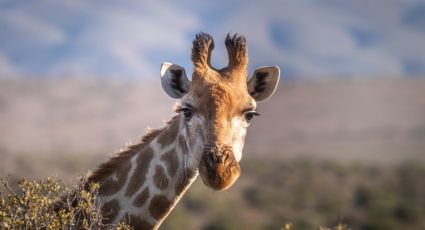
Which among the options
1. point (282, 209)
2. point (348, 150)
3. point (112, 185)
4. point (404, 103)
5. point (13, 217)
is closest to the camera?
point (13, 217)

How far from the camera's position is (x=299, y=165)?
6059 centimetres

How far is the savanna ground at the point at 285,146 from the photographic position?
35.1 meters

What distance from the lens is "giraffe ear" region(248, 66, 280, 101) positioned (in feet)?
29.3

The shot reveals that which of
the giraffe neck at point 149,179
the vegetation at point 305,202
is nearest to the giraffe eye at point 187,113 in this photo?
the giraffe neck at point 149,179

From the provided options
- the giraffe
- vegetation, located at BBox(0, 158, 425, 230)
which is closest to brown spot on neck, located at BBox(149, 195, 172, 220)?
the giraffe

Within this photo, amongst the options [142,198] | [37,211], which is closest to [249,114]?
[142,198]

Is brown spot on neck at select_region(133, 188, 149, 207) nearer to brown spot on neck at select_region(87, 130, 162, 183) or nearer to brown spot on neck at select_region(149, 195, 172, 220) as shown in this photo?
brown spot on neck at select_region(149, 195, 172, 220)

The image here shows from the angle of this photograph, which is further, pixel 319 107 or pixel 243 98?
pixel 319 107

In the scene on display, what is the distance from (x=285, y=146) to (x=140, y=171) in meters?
94.5

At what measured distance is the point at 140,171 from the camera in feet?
28.1

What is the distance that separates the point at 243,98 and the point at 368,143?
91.3 m

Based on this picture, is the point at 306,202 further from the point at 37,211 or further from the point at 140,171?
the point at 37,211

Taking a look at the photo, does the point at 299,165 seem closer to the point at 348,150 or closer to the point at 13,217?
the point at 348,150

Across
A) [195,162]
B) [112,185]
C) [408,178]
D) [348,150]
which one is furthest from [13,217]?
[348,150]
